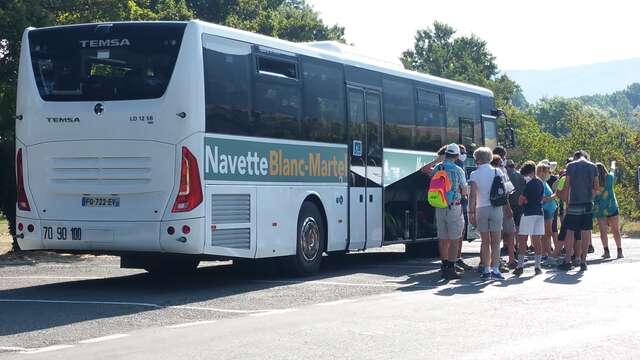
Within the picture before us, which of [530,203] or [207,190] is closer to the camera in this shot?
[207,190]

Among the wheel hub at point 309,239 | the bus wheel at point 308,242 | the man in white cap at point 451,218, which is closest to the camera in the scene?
the man in white cap at point 451,218

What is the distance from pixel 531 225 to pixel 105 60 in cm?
670

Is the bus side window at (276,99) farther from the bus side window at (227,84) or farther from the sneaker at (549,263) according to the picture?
the sneaker at (549,263)

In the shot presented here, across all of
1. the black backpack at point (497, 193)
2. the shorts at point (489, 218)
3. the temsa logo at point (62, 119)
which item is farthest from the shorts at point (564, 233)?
the temsa logo at point (62, 119)

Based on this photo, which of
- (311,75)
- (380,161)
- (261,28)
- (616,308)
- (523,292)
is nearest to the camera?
(616,308)

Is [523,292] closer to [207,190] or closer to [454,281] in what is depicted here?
[454,281]

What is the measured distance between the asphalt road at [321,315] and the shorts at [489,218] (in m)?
0.75

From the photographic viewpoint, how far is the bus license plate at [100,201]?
48.5ft

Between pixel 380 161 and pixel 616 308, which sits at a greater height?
pixel 380 161

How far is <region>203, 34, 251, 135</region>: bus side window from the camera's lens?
14859mm

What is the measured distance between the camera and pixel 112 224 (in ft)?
48.4

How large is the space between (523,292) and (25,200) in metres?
6.45

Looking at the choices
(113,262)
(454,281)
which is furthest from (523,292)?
(113,262)

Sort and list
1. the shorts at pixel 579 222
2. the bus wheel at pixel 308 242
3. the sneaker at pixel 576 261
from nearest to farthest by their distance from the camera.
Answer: the bus wheel at pixel 308 242
the shorts at pixel 579 222
the sneaker at pixel 576 261
